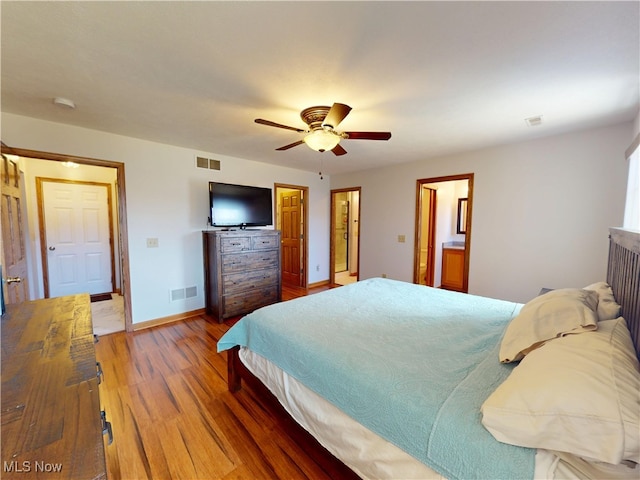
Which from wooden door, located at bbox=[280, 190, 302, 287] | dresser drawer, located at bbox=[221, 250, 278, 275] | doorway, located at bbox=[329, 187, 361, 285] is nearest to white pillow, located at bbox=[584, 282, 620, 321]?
dresser drawer, located at bbox=[221, 250, 278, 275]

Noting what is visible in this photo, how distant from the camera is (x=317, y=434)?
137cm

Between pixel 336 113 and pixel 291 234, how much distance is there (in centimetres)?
389

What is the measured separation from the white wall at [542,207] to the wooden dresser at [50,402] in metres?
4.00

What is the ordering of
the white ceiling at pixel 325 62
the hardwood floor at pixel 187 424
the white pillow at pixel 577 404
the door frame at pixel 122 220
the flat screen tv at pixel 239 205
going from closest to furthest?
the white pillow at pixel 577 404
the white ceiling at pixel 325 62
the hardwood floor at pixel 187 424
the door frame at pixel 122 220
the flat screen tv at pixel 239 205

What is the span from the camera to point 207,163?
145 inches

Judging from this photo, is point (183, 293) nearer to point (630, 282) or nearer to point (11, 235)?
point (11, 235)

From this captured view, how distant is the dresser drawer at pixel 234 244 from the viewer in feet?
11.3

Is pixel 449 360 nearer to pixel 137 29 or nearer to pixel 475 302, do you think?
pixel 475 302

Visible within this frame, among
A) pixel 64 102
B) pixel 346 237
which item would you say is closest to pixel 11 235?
pixel 64 102

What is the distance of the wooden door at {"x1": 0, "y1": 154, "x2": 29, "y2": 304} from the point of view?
2.02m

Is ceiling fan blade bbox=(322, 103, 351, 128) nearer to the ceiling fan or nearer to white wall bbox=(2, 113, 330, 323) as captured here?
the ceiling fan

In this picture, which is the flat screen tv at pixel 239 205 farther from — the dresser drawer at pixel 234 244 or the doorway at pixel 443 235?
the doorway at pixel 443 235

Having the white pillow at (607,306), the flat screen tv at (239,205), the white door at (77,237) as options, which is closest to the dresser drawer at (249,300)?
the flat screen tv at (239,205)

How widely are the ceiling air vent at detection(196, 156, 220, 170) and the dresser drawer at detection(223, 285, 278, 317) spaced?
186 cm
